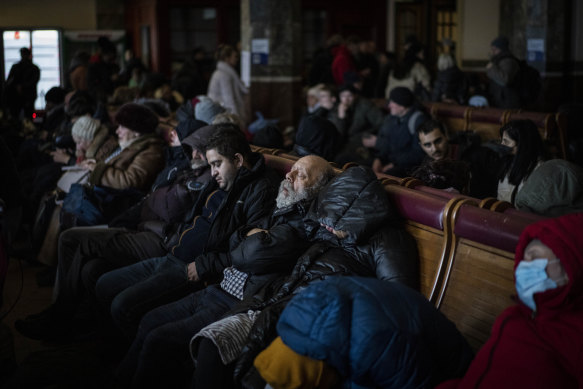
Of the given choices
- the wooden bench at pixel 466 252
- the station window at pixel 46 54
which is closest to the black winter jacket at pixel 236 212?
the wooden bench at pixel 466 252

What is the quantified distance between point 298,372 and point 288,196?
1.32 metres

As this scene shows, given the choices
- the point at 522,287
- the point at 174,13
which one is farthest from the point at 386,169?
the point at 174,13

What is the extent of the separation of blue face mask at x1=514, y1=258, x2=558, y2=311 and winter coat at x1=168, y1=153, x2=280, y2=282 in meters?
1.67

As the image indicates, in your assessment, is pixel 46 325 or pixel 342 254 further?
pixel 46 325

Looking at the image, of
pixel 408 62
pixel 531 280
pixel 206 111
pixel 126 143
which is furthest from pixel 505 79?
pixel 531 280

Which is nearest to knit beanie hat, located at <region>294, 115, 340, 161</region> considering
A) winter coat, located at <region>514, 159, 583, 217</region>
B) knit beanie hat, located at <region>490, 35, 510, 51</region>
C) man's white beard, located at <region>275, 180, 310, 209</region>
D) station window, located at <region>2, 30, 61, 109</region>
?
man's white beard, located at <region>275, 180, 310, 209</region>

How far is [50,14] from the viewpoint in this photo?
16219 millimetres

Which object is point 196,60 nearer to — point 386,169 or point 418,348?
point 386,169

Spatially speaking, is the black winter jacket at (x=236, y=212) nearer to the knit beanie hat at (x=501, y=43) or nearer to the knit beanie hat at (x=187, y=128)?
the knit beanie hat at (x=187, y=128)

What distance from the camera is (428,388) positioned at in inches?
78.4

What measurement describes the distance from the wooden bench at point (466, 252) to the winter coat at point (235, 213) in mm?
849

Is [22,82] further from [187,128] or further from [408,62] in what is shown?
[187,128]

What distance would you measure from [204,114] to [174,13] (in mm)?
11416

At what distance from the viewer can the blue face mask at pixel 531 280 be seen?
1.92 m
